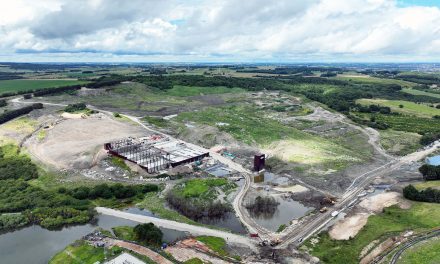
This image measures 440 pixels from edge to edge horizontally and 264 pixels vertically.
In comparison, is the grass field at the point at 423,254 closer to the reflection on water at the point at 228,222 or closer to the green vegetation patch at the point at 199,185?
the reflection on water at the point at 228,222

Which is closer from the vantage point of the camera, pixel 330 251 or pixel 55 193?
pixel 330 251

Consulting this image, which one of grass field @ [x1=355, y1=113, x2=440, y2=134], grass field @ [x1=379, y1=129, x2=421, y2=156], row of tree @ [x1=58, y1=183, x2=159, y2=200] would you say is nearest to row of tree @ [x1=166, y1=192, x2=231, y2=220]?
row of tree @ [x1=58, y1=183, x2=159, y2=200]

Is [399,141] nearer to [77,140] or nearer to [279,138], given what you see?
[279,138]

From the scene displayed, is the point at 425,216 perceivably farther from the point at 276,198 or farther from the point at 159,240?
the point at 159,240

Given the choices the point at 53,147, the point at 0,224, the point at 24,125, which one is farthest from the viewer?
the point at 24,125

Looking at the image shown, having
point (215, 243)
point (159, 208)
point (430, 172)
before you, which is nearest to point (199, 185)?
point (159, 208)

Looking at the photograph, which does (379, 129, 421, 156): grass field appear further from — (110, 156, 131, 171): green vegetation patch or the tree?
the tree

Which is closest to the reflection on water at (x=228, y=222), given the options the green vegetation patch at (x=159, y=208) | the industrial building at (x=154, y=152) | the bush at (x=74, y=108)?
the green vegetation patch at (x=159, y=208)

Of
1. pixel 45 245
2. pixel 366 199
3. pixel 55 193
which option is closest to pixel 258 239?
pixel 366 199
